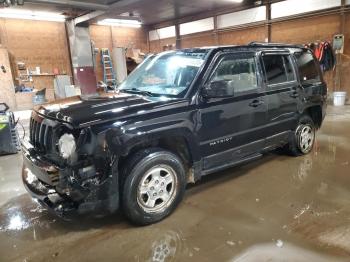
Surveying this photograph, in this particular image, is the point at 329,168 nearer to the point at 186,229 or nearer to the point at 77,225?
the point at 186,229

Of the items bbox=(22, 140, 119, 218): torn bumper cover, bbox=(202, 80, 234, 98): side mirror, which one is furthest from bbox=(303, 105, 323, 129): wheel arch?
bbox=(22, 140, 119, 218): torn bumper cover

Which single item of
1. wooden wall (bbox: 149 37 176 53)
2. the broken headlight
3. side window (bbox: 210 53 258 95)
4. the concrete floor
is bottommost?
the concrete floor

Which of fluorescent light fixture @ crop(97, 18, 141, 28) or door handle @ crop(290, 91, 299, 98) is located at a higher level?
A: fluorescent light fixture @ crop(97, 18, 141, 28)

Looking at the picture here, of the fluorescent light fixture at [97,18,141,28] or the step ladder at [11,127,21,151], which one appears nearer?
the step ladder at [11,127,21,151]

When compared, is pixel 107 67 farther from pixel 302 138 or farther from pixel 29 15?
pixel 302 138

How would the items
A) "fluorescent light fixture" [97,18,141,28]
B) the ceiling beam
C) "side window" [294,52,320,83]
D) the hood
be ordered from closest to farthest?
the hood, "side window" [294,52,320,83], the ceiling beam, "fluorescent light fixture" [97,18,141,28]

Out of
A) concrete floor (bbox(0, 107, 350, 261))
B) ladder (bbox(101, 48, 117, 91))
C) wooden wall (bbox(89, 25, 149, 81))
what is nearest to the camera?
concrete floor (bbox(0, 107, 350, 261))

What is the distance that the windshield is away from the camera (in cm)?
304

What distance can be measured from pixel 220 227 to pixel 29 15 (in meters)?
10.9

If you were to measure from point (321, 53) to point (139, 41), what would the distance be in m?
9.10

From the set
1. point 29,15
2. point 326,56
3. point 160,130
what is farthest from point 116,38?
point 160,130

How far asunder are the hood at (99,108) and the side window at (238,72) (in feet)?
2.33

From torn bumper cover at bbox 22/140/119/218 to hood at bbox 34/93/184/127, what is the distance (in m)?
0.42

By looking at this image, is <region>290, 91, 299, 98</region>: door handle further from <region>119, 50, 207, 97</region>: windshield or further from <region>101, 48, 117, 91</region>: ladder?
<region>101, 48, 117, 91</region>: ladder
